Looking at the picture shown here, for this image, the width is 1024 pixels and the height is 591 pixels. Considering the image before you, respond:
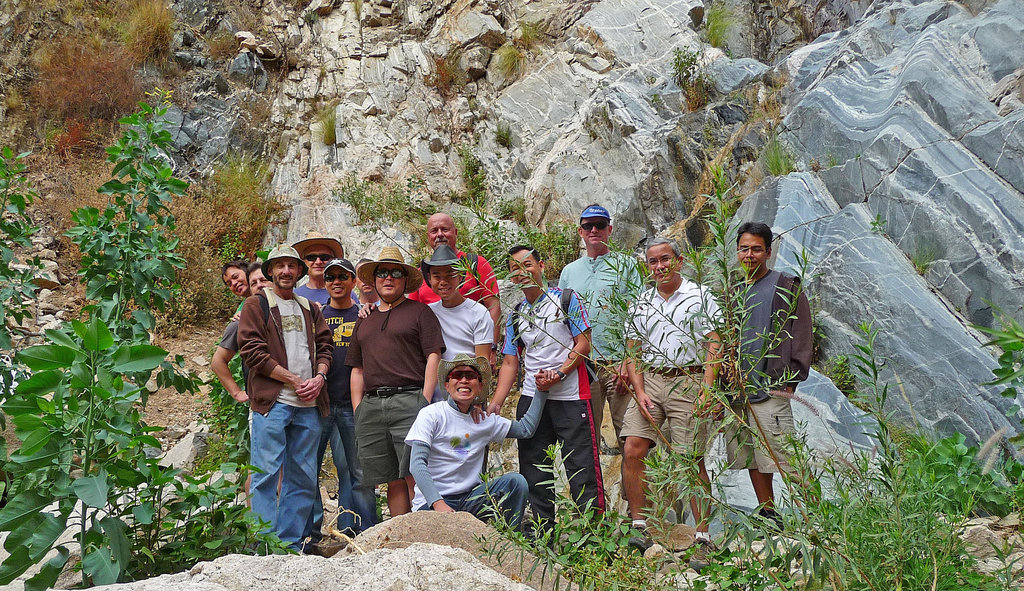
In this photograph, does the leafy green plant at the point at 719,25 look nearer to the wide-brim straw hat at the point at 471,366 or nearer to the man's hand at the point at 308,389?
the wide-brim straw hat at the point at 471,366

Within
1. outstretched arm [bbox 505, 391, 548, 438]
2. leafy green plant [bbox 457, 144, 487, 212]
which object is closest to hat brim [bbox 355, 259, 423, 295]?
outstretched arm [bbox 505, 391, 548, 438]

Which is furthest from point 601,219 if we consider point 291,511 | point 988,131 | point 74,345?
point 988,131

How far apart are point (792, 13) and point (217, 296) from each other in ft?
33.6

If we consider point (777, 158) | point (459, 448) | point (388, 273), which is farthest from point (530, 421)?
point (777, 158)

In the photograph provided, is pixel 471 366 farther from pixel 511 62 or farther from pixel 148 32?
pixel 148 32

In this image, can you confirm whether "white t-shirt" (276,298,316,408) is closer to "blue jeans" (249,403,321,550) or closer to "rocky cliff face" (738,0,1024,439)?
"blue jeans" (249,403,321,550)

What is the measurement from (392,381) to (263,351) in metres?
0.81

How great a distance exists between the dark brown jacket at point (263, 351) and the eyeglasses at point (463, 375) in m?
1.01

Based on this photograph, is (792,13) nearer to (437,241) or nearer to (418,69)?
(418,69)

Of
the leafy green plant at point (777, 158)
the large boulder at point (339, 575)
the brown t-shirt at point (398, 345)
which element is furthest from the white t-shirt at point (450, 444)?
the leafy green plant at point (777, 158)

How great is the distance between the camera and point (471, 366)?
12.9 ft

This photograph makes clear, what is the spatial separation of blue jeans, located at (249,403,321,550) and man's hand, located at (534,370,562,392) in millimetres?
1472

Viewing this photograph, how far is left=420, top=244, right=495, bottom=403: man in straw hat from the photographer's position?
4363mm

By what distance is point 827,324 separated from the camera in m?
6.10
